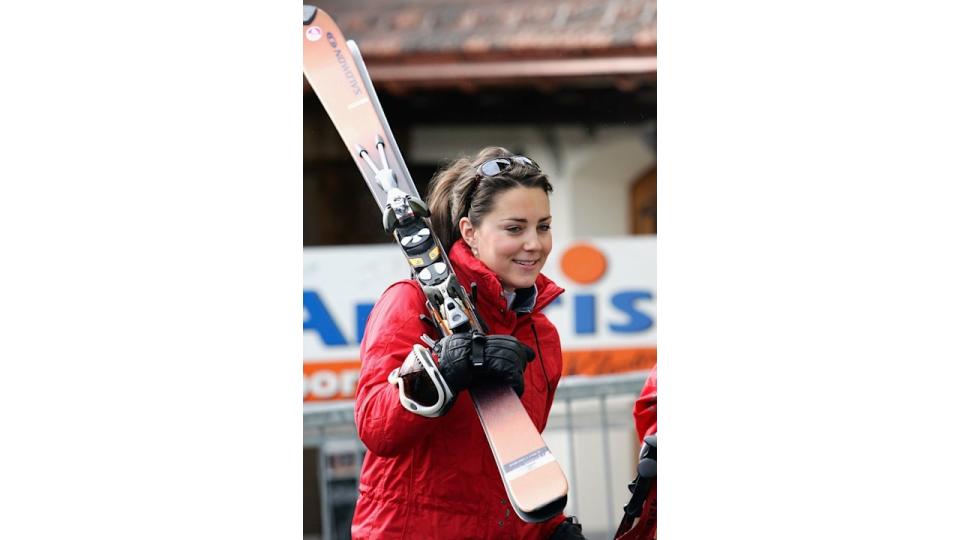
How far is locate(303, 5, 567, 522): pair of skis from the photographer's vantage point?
1698 mm

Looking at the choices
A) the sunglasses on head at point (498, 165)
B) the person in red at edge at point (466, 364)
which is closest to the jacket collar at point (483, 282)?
the person in red at edge at point (466, 364)

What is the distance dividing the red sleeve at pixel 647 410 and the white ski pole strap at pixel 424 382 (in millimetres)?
575

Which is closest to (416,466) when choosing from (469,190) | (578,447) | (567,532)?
(567,532)

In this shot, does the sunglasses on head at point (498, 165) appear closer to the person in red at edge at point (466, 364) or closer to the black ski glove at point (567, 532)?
the person in red at edge at point (466, 364)

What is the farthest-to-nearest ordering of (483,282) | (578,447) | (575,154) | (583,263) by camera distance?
(583,263)
(578,447)
(575,154)
(483,282)

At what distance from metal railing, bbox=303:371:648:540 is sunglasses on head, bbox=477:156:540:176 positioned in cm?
64

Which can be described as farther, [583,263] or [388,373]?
[583,263]

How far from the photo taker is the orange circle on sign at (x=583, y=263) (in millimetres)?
2635

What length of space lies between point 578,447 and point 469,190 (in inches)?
33.5

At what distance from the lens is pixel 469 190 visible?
1854mm

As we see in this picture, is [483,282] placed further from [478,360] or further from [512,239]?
[478,360]

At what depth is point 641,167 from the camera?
2246mm
